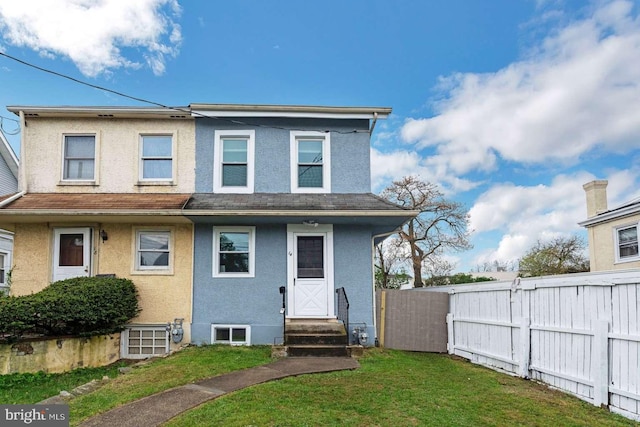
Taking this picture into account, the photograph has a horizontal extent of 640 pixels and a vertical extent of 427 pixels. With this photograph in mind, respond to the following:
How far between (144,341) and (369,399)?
644 centimetres

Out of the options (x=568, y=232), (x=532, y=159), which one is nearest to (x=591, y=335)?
(x=532, y=159)

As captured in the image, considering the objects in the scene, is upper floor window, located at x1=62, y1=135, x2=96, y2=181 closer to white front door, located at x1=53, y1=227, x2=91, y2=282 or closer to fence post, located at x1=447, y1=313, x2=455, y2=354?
white front door, located at x1=53, y1=227, x2=91, y2=282

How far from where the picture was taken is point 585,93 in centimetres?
1214

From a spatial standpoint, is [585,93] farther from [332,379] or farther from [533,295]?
[332,379]

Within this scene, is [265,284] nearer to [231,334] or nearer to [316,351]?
[231,334]

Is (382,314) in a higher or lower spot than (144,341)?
higher

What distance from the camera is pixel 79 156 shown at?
400 inches

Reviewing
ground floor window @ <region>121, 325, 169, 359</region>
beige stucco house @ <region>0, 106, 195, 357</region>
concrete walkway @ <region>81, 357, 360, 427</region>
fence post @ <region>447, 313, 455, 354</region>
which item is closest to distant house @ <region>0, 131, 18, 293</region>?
beige stucco house @ <region>0, 106, 195, 357</region>

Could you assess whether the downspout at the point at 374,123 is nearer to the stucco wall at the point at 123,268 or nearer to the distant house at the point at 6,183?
the stucco wall at the point at 123,268

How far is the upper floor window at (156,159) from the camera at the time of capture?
10156 millimetres

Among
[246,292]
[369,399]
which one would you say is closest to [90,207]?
[246,292]

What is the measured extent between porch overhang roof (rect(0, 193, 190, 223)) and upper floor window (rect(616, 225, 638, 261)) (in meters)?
14.8

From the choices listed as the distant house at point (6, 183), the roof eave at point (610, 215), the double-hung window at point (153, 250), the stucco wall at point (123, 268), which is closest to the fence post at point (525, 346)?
the stucco wall at point (123, 268)

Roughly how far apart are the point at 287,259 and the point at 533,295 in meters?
5.33
